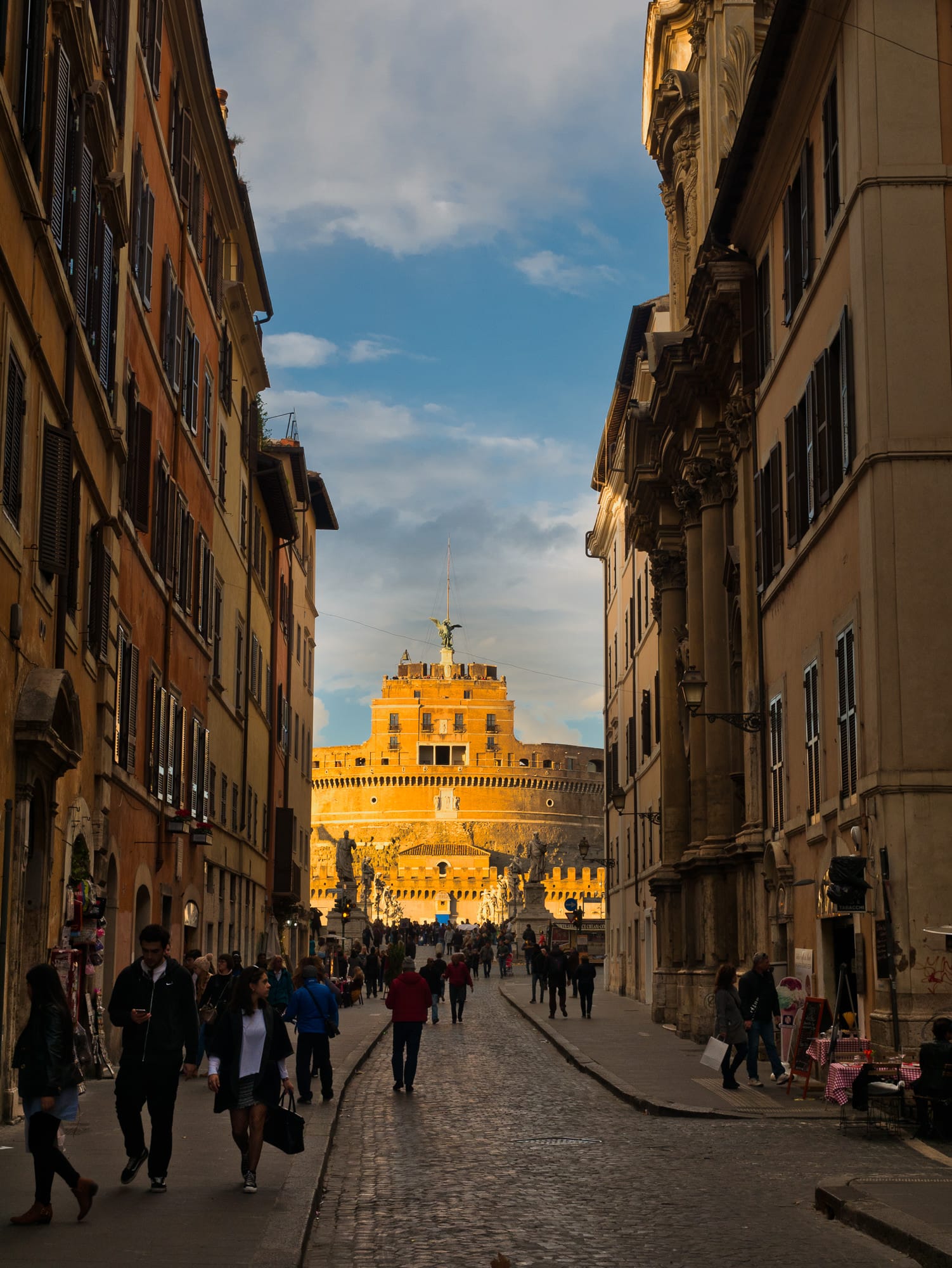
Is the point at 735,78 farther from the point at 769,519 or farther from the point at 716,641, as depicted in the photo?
the point at 716,641

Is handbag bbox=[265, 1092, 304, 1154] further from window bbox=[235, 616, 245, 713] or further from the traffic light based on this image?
window bbox=[235, 616, 245, 713]

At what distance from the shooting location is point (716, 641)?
28.5m

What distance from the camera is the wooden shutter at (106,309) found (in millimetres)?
17812

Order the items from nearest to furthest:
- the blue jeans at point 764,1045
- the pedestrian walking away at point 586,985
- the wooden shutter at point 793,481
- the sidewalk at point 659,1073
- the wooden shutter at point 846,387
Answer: the sidewalk at point 659,1073, the wooden shutter at point 846,387, the blue jeans at point 764,1045, the wooden shutter at point 793,481, the pedestrian walking away at point 586,985

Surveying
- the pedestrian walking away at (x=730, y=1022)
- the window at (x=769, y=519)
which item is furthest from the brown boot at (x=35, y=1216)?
the window at (x=769, y=519)

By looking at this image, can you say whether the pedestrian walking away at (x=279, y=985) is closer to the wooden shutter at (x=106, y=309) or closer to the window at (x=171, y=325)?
the window at (x=171, y=325)

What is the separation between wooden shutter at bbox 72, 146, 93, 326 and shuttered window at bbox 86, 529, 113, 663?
2.49 metres

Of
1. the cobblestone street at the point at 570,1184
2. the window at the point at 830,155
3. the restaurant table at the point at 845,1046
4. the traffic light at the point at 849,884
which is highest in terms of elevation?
the window at the point at 830,155

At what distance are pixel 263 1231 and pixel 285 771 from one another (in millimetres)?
37644

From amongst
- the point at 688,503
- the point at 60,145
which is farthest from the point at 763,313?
the point at 60,145

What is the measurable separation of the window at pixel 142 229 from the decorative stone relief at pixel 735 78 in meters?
9.73

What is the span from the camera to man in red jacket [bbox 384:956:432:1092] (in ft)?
64.8

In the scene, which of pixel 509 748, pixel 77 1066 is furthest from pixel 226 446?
pixel 509 748

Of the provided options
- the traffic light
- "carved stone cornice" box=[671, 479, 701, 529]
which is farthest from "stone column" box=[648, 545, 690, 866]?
the traffic light
